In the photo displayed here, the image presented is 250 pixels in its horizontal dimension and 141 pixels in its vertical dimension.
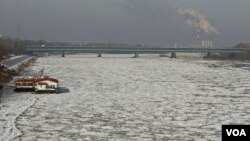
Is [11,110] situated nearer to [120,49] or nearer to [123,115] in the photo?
[123,115]

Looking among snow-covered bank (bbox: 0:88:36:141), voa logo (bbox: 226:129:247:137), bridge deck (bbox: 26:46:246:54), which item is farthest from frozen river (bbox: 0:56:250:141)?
bridge deck (bbox: 26:46:246:54)

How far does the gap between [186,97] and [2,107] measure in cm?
1521

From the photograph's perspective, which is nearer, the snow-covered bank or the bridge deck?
the snow-covered bank

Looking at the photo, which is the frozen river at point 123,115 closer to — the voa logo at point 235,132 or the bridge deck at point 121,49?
the voa logo at point 235,132

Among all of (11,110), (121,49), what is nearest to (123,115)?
(11,110)

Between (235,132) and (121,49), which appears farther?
(121,49)

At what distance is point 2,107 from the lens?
30734 millimetres

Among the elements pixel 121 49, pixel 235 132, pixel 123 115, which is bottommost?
pixel 123 115

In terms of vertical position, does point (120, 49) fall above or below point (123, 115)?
above

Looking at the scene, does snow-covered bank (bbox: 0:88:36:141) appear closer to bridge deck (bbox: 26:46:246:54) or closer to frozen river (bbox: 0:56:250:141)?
frozen river (bbox: 0:56:250:141)

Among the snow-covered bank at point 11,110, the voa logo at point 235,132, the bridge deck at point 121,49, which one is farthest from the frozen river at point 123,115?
the bridge deck at point 121,49

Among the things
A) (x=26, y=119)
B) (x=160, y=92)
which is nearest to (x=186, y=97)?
(x=160, y=92)

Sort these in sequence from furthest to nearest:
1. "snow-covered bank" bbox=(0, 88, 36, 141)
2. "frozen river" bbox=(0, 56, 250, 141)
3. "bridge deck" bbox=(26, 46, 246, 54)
Result: "bridge deck" bbox=(26, 46, 246, 54) < "frozen river" bbox=(0, 56, 250, 141) < "snow-covered bank" bbox=(0, 88, 36, 141)

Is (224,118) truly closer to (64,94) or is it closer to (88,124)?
(88,124)
